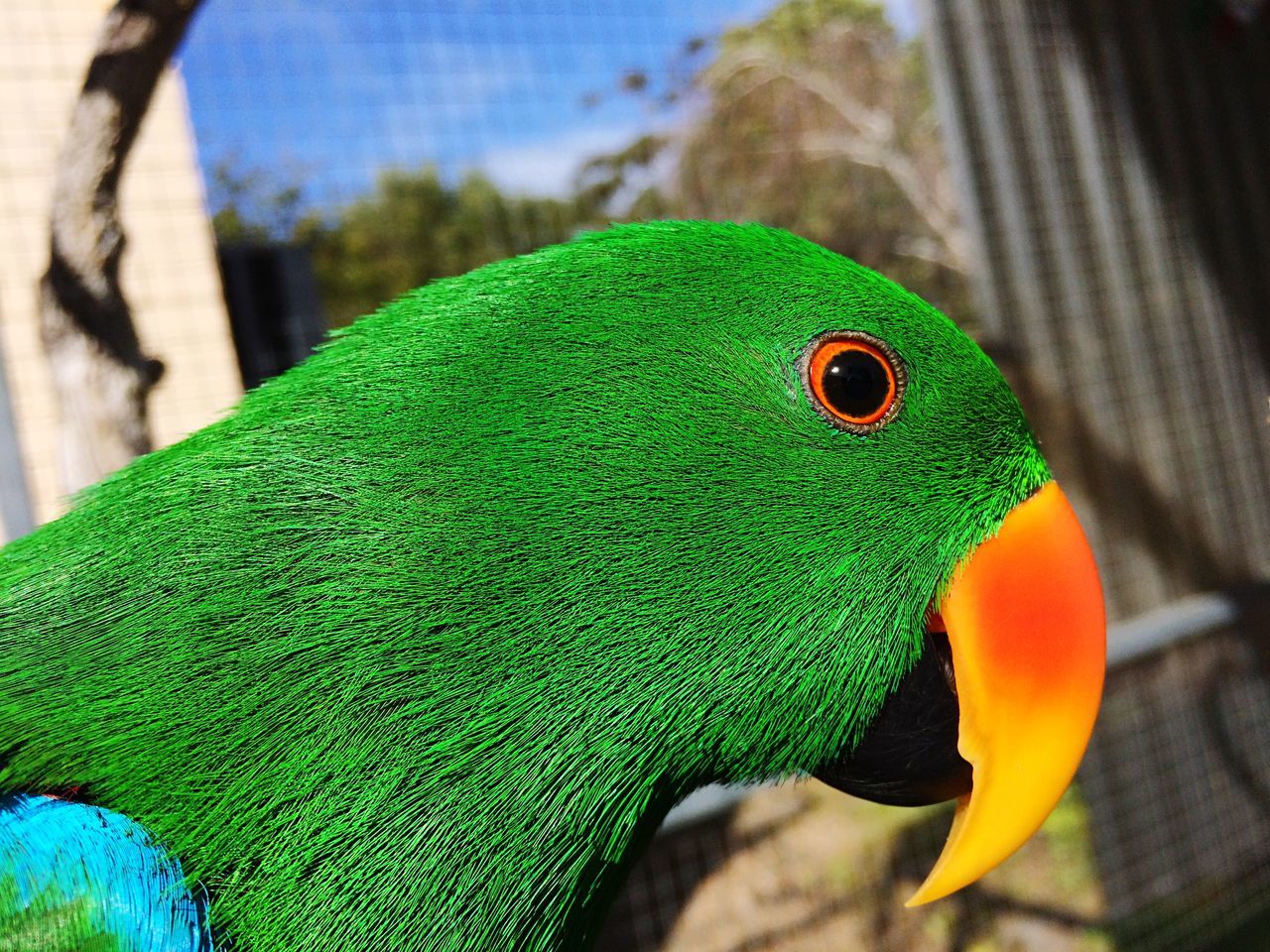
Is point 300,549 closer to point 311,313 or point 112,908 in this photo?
point 112,908

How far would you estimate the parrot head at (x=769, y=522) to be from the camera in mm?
827

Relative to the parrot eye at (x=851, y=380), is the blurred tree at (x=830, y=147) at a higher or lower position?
higher

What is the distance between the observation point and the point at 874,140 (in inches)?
167

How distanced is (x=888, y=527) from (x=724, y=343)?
225 millimetres

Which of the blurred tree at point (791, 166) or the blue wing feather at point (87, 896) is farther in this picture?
the blurred tree at point (791, 166)

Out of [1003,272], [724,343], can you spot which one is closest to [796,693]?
[724,343]

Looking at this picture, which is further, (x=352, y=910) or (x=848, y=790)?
(x=848, y=790)

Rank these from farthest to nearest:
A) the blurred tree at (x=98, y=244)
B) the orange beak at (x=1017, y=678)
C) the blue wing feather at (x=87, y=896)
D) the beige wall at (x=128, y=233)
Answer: the beige wall at (x=128, y=233), the blurred tree at (x=98, y=244), the orange beak at (x=1017, y=678), the blue wing feather at (x=87, y=896)

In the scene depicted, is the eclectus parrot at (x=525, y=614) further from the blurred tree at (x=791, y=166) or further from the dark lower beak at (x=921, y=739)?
the blurred tree at (x=791, y=166)

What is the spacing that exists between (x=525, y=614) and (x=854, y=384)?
366mm

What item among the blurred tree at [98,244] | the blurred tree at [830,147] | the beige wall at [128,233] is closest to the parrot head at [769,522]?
the blurred tree at [98,244]

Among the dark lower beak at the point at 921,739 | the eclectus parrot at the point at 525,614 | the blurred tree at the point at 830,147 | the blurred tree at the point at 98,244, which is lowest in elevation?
the dark lower beak at the point at 921,739

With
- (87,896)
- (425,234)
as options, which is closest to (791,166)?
(425,234)

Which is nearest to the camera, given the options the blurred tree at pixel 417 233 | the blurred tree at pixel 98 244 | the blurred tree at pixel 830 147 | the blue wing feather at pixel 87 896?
the blue wing feather at pixel 87 896
